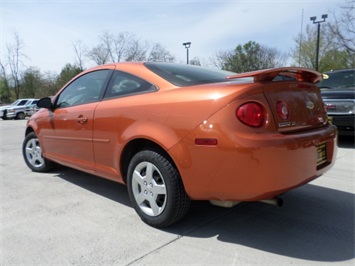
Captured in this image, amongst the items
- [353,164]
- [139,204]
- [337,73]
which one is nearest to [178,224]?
[139,204]

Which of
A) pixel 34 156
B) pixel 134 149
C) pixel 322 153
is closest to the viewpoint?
pixel 322 153

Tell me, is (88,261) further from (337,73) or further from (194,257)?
(337,73)

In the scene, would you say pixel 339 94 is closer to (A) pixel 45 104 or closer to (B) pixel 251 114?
(B) pixel 251 114

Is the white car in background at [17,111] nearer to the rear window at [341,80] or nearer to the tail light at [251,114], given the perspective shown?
the rear window at [341,80]

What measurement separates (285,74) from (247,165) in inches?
38.5

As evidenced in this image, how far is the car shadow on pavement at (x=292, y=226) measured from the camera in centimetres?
246

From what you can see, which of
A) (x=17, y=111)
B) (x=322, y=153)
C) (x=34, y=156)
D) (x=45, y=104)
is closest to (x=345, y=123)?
(x=322, y=153)

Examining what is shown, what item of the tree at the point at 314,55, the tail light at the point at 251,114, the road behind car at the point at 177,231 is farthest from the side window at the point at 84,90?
the tree at the point at 314,55

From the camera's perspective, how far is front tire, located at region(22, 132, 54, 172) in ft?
15.9

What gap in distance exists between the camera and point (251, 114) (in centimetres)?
230

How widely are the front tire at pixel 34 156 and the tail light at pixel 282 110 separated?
143 inches

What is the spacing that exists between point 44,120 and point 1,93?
169ft

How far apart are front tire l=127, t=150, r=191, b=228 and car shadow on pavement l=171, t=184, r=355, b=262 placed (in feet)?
0.72

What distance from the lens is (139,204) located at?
297 cm
